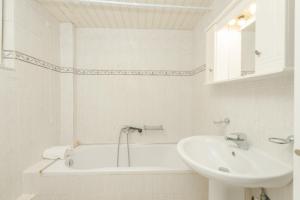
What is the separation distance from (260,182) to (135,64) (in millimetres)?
2201

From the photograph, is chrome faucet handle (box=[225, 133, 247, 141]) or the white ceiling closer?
chrome faucet handle (box=[225, 133, 247, 141])

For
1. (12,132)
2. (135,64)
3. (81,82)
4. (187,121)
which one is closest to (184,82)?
(187,121)

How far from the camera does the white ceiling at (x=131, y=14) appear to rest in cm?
200

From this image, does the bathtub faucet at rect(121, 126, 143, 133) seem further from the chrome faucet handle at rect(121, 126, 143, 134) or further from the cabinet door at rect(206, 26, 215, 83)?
the cabinet door at rect(206, 26, 215, 83)

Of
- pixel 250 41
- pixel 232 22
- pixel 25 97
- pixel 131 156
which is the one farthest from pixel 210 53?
pixel 25 97

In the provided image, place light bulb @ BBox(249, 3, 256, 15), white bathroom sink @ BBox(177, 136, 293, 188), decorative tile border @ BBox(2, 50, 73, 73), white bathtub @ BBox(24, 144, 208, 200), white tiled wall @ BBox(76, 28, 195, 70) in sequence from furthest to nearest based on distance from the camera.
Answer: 1. white tiled wall @ BBox(76, 28, 195, 70)
2. white bathtub @ BBox(24, 144, 208, 200)
3. decorative tile border @ BBox(2, 50, 73, 73)
4. light bulb @ BBox(249, 3, 256, 15)
5. white bathroom sink @ BBox(177, 136, 293, 188)

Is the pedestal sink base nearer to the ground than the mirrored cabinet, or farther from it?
nearer to the ground

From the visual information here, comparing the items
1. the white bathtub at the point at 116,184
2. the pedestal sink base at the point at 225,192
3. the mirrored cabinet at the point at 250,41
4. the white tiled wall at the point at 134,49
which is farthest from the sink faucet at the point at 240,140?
the white tiled wall at the point at 134,49

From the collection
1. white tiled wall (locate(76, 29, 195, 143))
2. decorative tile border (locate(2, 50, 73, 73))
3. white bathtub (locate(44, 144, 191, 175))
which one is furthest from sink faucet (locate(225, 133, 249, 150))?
decorative tile border (locate(2, 50, 73, 73))

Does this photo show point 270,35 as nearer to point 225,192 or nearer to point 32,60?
point 225,192

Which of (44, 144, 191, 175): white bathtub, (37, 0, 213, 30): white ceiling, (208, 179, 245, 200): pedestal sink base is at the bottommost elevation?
(44, 144, 191, 175): white bathtub

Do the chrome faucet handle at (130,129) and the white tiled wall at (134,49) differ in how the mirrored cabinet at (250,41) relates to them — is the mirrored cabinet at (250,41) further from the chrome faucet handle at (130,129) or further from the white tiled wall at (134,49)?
the chrome faucet handle at (130,129)

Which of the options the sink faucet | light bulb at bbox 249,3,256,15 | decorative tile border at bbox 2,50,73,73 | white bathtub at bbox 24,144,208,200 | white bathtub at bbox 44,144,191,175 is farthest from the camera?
white bathtub at bbox 44,144,191,175

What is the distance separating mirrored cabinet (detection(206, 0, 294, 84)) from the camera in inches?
34.4
